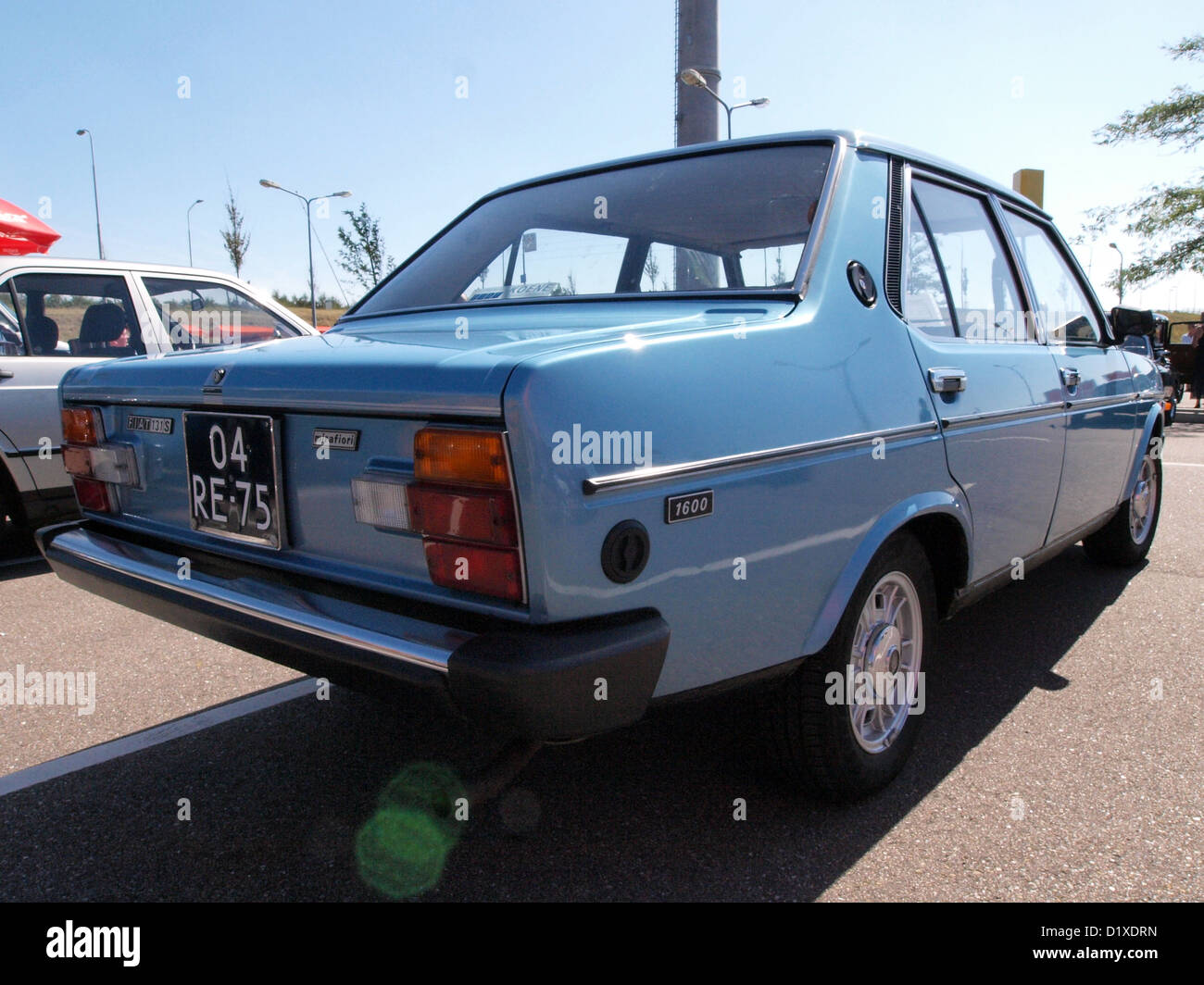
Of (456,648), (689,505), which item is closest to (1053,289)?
(689,505)

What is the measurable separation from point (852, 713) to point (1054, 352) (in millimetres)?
1810

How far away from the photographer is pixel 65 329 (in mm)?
5199

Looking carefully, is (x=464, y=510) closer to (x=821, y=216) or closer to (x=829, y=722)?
(x=829, y=722)

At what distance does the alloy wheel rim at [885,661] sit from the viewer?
2293 mm

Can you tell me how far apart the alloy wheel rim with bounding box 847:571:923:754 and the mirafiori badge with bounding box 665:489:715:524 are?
69 centimetres

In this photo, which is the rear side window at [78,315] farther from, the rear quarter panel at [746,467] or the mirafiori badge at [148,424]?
the rear quarter panel at [746,467]

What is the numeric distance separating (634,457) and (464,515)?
33cm

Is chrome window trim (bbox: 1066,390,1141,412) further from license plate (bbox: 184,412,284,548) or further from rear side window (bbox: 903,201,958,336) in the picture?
license plate (bbox: 184,412,284,548)

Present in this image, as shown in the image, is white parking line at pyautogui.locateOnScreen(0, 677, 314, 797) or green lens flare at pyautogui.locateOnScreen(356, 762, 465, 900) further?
white parking line at pyautogui.locateOnScreen(0, 677, 314, 797)

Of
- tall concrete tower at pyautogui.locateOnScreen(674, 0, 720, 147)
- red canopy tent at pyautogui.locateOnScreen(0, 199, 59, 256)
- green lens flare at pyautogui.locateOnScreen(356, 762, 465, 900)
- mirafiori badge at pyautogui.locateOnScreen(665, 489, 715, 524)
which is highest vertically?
tall concrete tower at pyautogui.locateOnScreen(674, 0, 720, 147)

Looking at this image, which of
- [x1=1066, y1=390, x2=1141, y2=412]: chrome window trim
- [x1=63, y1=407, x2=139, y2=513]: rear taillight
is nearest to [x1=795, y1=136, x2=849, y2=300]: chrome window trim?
[x1=1066, y1=390, x2=1141, y2=412]: chrome window trim

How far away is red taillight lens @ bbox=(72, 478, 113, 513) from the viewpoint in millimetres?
2596

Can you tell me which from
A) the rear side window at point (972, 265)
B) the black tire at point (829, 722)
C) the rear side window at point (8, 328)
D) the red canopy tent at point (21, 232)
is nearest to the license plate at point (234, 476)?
the black tire at point (829, 722)
